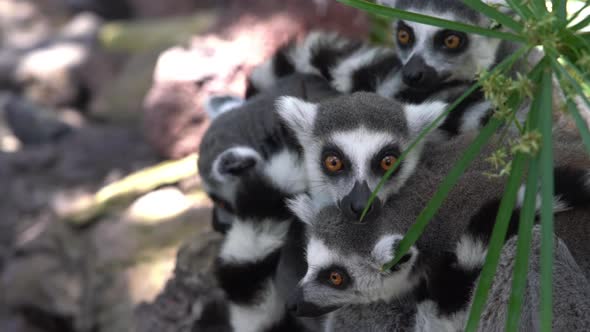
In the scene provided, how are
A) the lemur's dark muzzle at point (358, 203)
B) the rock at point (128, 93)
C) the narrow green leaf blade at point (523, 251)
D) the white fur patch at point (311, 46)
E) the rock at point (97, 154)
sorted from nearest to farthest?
the narrow green leaf blade at point (523, 251) < the lemur's dark muzzle at point (358, 203) < the white fur patch at point (311, 46) < the rock at point (97, 154) < the rock at point (128, 93)

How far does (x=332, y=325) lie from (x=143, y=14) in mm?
10341

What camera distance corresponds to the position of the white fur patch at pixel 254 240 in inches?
124

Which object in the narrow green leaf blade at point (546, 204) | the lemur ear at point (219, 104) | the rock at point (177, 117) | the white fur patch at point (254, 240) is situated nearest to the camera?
the narrow green leaf blade at point (546, 204)

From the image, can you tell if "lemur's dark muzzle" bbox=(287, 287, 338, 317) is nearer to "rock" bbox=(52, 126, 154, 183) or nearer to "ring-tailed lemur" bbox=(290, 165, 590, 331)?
"ring-tailed lemur" bbox=(290, 165, 590, 331)

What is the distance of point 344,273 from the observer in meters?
2.90

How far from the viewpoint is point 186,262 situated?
437cm

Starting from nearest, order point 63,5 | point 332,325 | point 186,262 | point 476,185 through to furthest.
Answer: point 476,185
point 332,325
point 186,262
point 63,5

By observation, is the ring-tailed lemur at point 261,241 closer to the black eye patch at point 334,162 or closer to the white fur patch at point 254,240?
the white fur patch at point 254,240

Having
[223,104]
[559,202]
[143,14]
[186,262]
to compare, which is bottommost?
[143,14]

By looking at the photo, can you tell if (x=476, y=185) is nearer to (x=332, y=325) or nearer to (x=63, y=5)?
(x=332, y=325)

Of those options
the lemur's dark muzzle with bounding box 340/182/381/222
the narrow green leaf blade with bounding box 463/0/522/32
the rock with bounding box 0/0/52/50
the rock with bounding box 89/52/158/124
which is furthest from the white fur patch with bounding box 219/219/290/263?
the rock with bounding box 0/0/52/50

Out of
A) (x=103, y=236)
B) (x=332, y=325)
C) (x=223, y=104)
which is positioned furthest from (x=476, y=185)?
(x=103, y=236)

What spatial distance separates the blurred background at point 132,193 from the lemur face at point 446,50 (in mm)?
1775

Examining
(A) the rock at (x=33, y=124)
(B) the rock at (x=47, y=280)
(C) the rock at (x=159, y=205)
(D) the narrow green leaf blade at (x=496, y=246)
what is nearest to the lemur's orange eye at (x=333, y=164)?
(D) the narrow green leaf blade at (x=496, y=246)
